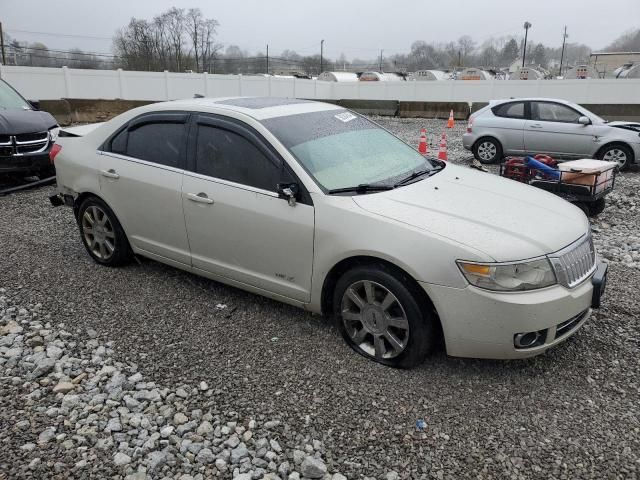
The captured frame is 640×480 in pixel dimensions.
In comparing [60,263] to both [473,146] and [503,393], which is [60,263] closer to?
[503,393]

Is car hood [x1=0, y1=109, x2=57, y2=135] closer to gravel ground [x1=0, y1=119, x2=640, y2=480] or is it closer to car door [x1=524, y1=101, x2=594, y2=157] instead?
gravel ground [x1=0, y1=119, x2=640, y2=480]

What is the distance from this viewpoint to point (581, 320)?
3287 mm

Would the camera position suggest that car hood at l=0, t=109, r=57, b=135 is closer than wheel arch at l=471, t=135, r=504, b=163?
Yes

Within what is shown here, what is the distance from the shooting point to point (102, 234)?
16.2 feet

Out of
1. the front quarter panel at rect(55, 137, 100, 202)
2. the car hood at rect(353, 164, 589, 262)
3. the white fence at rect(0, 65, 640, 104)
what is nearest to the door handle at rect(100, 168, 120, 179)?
the front quarter panel at rect(55, 137, 100, 202)

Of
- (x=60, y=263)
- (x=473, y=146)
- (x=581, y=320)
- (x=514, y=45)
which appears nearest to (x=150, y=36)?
(x=473, y=146)

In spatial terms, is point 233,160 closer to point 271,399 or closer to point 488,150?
point 271,399

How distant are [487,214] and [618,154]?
27.1 ft

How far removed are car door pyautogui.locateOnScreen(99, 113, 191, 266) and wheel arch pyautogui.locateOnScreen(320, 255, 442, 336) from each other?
4.31 feet

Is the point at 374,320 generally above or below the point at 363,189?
below

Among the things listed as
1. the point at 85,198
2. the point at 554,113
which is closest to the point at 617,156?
the point at 554,113

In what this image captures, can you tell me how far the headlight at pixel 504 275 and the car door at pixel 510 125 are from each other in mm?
8632

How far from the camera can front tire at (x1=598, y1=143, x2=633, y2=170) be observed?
9.88 metres

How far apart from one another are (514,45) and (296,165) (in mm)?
121487
